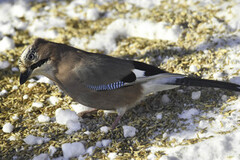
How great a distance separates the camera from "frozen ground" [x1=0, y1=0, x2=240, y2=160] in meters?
3.44

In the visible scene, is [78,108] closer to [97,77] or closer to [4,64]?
[97,77]

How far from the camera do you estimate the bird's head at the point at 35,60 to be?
146 inches

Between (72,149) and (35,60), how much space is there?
1.09m

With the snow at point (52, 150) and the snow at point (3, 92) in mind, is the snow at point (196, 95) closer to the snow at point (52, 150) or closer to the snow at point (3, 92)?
the snow at point (52, 150)

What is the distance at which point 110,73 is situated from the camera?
3.79 meters

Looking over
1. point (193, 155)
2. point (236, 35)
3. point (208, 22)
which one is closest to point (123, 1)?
point (208, 22)

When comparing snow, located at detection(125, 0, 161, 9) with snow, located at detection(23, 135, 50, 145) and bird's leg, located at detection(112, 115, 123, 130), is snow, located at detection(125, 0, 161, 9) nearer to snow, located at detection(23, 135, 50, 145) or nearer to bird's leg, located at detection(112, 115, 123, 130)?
bird's leg, located at detection(112, 115, 123, 130)

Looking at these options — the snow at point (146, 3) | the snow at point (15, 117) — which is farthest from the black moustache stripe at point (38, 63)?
the snow at point (146, 3)

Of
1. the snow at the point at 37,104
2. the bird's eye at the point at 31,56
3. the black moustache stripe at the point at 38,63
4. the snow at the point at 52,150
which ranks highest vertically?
the bird's eye at the point at 31,56

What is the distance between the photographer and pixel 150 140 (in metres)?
3.52

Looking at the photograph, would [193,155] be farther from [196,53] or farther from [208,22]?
[208,22]

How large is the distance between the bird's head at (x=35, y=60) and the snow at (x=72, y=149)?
921mm

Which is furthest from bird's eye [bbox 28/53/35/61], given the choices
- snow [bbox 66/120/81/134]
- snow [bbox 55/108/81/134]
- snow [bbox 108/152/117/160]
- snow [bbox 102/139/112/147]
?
snow [bbox 108/152/117/160]

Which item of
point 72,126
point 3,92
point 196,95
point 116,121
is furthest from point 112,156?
point 3,92
